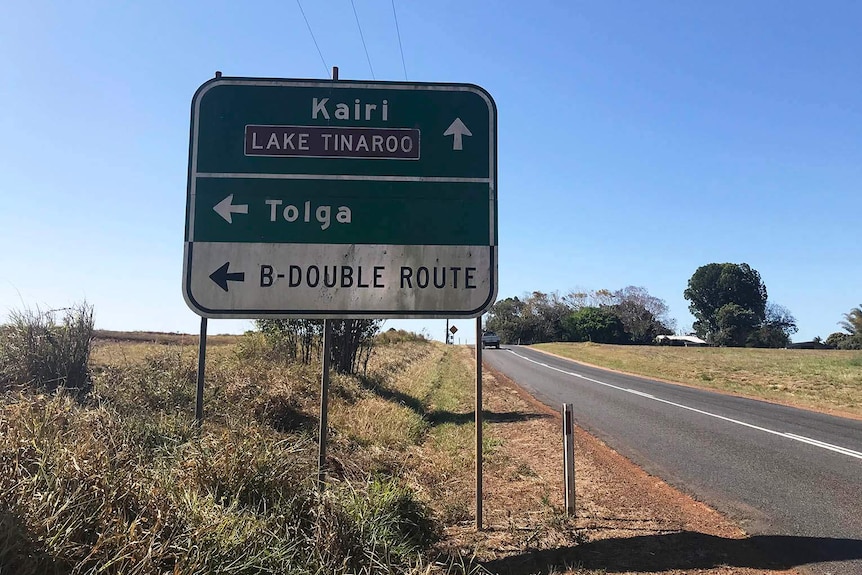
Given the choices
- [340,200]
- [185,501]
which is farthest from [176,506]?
[340,200]

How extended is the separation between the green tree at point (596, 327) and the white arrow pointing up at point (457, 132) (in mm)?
88766

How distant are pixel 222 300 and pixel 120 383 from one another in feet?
12.2

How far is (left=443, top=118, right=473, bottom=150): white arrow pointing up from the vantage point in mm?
4684

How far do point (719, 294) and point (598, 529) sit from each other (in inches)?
4181

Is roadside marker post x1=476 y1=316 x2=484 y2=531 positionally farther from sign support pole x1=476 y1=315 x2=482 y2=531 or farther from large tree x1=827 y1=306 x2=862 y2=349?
large tree x1=827 y1=306 x2=862 y2=349

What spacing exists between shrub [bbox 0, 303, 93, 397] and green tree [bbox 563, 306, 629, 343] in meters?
87.3

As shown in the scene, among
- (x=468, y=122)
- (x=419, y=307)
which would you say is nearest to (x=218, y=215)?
(x=419, y=307)

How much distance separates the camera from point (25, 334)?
7535 mm

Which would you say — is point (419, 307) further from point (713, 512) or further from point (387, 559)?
point (713, 512)

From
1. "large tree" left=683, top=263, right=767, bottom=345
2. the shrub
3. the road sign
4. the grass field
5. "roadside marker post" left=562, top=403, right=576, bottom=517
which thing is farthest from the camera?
"large tree" left=683, top=263, right=767, bottom=345

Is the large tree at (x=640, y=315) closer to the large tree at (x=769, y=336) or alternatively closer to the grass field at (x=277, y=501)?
the large tree at (x=769, y=336)

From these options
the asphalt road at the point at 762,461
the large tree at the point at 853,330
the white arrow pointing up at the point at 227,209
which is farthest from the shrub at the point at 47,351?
the large tree at the point at 853,330

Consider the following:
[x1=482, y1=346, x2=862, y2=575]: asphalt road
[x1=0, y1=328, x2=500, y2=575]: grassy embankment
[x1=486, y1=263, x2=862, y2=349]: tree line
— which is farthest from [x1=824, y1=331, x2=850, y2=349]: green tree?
[x1=0, y1=328, x2=500, y2=575]: grassy embankment

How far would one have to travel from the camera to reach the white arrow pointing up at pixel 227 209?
4.44 meters
